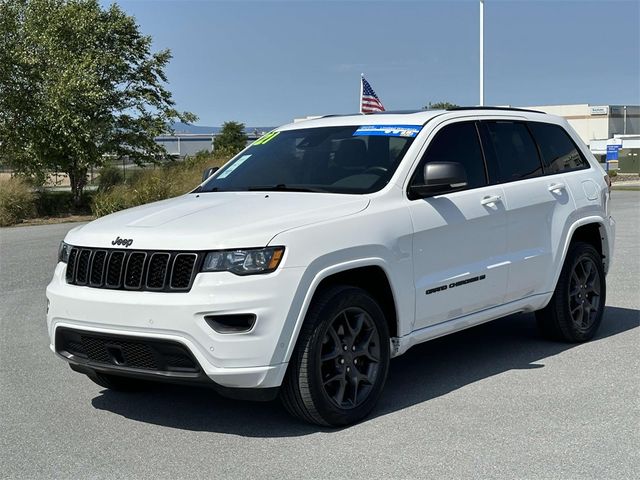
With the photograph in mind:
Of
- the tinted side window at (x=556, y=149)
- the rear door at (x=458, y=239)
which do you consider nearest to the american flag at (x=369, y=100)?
the tinted side window at (x=556, y=149)

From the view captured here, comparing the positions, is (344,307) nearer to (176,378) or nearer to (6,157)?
(176,378)

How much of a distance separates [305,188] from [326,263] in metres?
0.98

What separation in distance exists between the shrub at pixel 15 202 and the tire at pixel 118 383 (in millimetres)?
18058

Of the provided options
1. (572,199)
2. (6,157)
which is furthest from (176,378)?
(6,157)

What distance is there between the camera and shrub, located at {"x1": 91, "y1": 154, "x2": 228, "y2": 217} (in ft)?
71.9

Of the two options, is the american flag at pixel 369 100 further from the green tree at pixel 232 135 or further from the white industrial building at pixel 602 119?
the white industrial building at pixel 602 119

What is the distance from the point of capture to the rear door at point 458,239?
5.30m

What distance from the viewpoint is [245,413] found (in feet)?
17.1

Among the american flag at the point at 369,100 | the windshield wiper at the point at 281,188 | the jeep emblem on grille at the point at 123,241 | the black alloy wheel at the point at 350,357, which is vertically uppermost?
the american flag at the point at 369,100

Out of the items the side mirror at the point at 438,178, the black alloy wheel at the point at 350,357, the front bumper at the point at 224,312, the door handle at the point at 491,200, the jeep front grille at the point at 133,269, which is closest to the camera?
the front bumper at the point at 224,312

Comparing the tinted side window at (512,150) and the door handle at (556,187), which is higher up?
→ the tinted side window at (512,150)

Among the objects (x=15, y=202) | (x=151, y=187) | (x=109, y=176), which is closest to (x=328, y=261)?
(x=151, y=187)

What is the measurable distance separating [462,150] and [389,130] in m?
0.61

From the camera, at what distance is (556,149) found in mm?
6988
